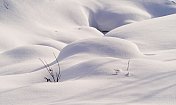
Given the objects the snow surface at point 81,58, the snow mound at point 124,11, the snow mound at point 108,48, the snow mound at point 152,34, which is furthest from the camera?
the snow mound at point 124,11

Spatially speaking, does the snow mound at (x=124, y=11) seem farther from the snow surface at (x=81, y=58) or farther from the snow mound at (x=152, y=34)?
the snow mound at (x=152, y=34)

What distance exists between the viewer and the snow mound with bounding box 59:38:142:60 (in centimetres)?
430

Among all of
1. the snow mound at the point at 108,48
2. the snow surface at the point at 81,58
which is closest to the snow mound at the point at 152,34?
the snow surface at the point at 81,58

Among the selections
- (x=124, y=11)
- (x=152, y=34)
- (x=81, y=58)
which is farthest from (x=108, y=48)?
(x=124, y=11)

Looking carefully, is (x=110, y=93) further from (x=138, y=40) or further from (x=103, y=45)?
(x=138, y=40)

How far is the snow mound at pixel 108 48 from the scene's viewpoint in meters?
4.30

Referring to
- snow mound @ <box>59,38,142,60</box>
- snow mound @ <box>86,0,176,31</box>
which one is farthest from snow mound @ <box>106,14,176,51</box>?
snow mound @ <box>86,0,176,31</box>

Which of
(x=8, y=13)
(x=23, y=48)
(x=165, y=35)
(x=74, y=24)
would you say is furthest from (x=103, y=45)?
(x=74, y=24)

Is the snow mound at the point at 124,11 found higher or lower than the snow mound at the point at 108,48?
higher

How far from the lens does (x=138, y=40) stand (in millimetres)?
5988

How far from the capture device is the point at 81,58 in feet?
14.2

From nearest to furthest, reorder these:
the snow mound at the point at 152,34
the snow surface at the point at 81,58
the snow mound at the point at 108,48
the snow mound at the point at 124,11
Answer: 1. the snow surface at the point at 81,58
2. the snow mound at the point at 108,48
3. the snow mound at the point at 152,34
4. the snow mound at the point at 124,11

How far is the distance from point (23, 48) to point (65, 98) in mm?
4518

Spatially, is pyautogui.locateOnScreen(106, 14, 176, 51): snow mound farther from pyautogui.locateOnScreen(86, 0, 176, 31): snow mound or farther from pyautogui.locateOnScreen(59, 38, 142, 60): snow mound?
pyautogui.locateOnScreen(86, 0, 176, 31): snow mound
